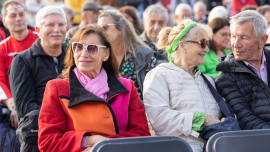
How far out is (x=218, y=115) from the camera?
3.19 meters

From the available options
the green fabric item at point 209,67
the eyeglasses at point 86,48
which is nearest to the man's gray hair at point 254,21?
the green fabric item at point 209,67

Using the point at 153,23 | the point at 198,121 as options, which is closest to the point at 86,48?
the point at 198,121

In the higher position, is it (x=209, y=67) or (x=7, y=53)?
(x=7, y=53)

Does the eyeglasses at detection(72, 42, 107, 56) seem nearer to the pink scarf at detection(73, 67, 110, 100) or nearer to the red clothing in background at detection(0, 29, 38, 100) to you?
the pink scarf at detection(73, 67, 110, 100)

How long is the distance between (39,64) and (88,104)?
123 centimetres

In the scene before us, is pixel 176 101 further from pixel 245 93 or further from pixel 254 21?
pixel 254 21

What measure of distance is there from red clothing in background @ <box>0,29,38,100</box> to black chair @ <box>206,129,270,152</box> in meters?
2.59

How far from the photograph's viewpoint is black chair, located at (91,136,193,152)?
7.00ft

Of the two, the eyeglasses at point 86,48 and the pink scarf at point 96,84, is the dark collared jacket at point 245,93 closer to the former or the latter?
the pink scarf at point 96,84

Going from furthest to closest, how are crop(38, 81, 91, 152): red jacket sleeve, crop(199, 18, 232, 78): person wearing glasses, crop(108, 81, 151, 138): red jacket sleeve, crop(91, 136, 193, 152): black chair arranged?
crop(199, 18, 232, 78): person wearing glasses
crop(108, 81, 151, 138): red jacket sleeve
crop(38, 81, 91, 152): red jacket sleeve
crop(91, 136, 193, 152): black chair

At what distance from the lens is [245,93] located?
133 inches

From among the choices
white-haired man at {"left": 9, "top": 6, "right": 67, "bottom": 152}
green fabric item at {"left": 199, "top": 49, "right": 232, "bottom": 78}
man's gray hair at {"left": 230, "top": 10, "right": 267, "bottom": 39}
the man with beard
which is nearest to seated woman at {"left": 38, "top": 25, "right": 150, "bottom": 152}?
white-haired man at {"left": 9, "top": 6, "right": 67, "bottom": 152}

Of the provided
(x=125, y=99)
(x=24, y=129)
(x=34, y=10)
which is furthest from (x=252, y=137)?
(x=34, y=10)

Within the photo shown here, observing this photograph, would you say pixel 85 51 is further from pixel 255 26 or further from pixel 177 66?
pixel 255 26
